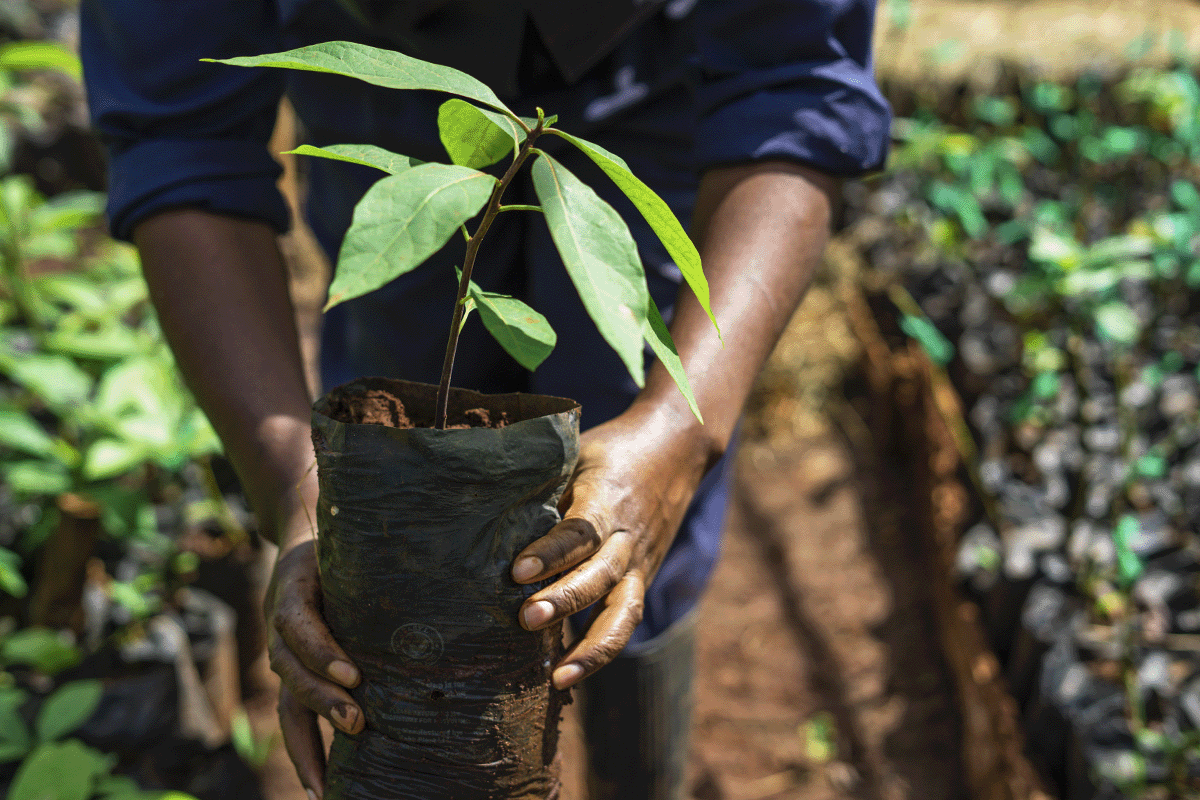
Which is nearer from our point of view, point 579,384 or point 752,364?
point 752,364

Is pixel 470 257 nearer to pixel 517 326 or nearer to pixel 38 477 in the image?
pixel 517 326

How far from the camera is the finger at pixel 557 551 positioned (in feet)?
2.31

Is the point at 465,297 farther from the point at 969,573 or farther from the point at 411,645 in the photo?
the point at 969,573

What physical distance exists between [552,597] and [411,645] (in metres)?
0.13

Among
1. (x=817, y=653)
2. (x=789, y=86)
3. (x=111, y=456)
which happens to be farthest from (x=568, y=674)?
(x=817, y=653)

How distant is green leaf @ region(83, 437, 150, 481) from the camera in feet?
4.99

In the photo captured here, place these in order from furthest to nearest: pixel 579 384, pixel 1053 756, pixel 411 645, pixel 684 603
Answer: pixel 1053 756 < pixel 684 603 < pixel 579 384 < pixel 411 645

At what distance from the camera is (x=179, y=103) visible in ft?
3.58

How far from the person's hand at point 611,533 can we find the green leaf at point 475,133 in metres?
0.29

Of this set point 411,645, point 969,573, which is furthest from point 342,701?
point 969,573

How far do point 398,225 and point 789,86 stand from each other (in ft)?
2.33

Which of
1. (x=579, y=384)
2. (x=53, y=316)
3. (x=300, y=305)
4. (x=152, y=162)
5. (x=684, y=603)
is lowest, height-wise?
(x=300, y=305)

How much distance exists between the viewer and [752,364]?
0.97 m

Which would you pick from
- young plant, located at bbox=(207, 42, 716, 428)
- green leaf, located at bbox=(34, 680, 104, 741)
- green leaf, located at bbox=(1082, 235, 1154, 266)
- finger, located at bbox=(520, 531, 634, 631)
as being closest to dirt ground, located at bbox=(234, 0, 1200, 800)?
finger, located at bbox=(520, 531, 634, 631)
